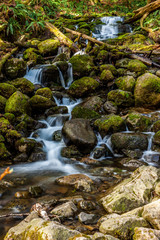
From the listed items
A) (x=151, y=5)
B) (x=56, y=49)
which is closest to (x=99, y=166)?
(x=56, y=49)

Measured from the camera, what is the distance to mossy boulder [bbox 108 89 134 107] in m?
8.72

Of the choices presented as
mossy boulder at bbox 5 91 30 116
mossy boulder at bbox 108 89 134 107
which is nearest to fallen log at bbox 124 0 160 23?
mossy boulder at bbox 108 89 134 107

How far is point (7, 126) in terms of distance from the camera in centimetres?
672

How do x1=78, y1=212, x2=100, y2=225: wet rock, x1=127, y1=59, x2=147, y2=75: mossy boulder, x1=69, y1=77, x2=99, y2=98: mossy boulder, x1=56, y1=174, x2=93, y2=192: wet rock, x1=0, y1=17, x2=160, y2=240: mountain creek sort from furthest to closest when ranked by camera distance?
1. x1=127, y1=59, x2=147, y2=75: mossy boulder
2. x1=69, y1=77, x2=99, y2=98: mossy boulder
3. x1=56, y1=174, x2=93, y2=192: wet rock
4. x1=78, y1=212, x2=100, y2=225: wet rock
5. x1=0, y1=17, x2=160, y2=240: mountain creek

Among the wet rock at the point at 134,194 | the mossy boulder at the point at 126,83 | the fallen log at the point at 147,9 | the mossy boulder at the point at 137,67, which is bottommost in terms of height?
the wet rock at the point at 134,194

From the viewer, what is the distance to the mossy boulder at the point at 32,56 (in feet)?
38.2

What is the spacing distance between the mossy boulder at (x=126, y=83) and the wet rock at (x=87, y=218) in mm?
6750

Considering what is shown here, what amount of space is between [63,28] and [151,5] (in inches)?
265

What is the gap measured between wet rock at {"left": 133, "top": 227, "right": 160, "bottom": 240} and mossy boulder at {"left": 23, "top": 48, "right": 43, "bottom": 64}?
10.7m

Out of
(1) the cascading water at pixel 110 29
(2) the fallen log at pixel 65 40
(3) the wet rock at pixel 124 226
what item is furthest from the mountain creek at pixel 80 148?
(1) the cascading water at pixel 110 29

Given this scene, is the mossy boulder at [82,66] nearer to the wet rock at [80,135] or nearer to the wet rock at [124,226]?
the wet rock at [80,135]

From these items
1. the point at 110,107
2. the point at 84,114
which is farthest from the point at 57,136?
the point at 110,107

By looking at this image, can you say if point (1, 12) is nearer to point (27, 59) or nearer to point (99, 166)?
point (27, 59)

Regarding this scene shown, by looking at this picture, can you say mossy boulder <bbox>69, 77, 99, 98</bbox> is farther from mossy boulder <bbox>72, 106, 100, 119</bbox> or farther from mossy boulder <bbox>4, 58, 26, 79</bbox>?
mossy boulder <bbox>4, 58, 26, 79</bbox>
